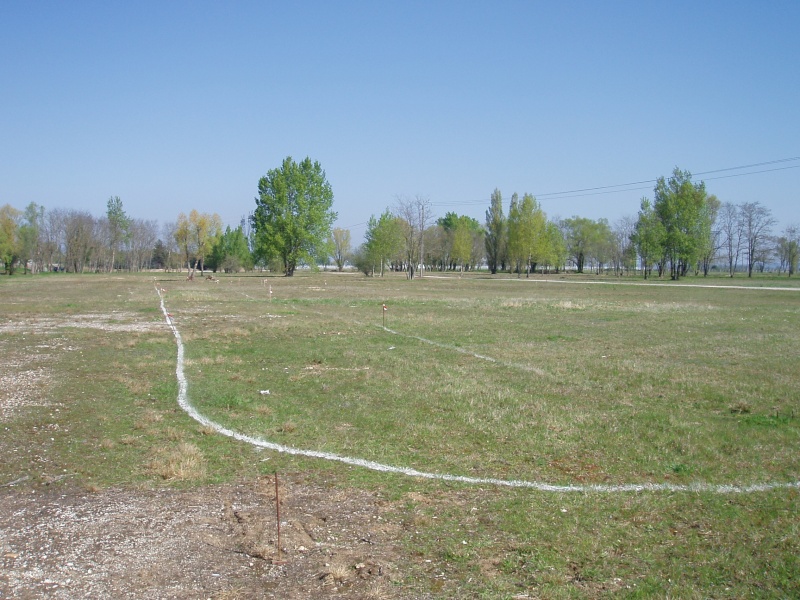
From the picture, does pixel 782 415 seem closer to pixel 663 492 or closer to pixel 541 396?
pixel 541 396

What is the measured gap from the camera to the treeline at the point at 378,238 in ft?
277

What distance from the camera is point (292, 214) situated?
83812mm

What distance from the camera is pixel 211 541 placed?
463 cm

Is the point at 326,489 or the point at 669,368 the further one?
the point at 669,368

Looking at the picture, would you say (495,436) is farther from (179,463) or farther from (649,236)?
(649,236)

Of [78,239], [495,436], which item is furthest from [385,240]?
[495,436]

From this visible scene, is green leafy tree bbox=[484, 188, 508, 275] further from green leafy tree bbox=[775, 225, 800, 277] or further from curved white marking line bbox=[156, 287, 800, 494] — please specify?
curved white marking line bbox=[156, 287, 800, 494]

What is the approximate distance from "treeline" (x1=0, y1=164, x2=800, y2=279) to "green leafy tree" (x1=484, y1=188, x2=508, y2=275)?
0.63 feet

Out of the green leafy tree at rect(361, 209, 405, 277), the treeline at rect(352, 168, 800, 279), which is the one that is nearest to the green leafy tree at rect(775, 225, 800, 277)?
the treeline at rect(352, 168, 800, 279)

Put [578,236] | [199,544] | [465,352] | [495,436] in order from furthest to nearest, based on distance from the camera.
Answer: [578,236]
[465,352]
[495,436]
[199,544]

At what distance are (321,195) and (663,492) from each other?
82.9 metres

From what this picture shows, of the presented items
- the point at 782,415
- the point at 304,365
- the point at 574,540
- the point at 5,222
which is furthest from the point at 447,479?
the point at 5,222

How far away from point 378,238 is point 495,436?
85425 mm

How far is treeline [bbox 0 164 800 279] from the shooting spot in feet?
277
